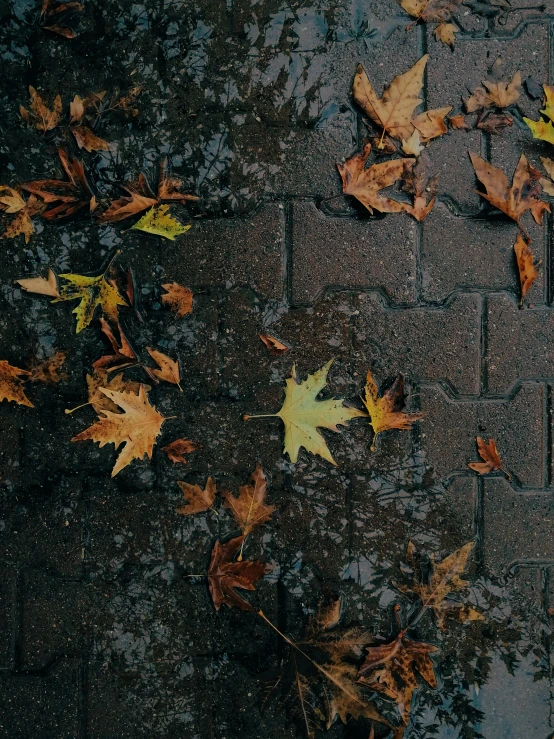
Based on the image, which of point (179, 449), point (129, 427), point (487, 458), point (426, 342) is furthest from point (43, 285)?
point (487, 458)

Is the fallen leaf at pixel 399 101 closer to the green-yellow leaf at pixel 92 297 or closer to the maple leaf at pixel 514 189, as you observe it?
the maple leaf at pixel 514 189

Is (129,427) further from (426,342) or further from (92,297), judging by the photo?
(426,342)

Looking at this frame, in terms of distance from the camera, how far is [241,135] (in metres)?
2.38

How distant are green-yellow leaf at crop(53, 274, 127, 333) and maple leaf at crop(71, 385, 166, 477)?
31cm

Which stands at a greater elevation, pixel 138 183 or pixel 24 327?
pixel 138 183

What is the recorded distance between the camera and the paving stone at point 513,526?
2363 mm

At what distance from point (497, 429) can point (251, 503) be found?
103 cm

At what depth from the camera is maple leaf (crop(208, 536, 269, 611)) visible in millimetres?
2373

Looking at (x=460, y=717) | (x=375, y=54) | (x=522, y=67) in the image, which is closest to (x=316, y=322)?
(x=375, y=54)

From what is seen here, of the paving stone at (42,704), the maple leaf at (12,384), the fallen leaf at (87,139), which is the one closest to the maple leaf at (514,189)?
the fallen leaf at (87,139)

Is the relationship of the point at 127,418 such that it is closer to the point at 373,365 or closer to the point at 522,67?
the point at 373,365

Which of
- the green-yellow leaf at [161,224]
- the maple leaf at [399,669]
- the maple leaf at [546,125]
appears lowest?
the maple leaf at [399,669]

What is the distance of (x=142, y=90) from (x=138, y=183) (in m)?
0.37

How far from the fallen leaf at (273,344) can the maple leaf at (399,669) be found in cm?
121
